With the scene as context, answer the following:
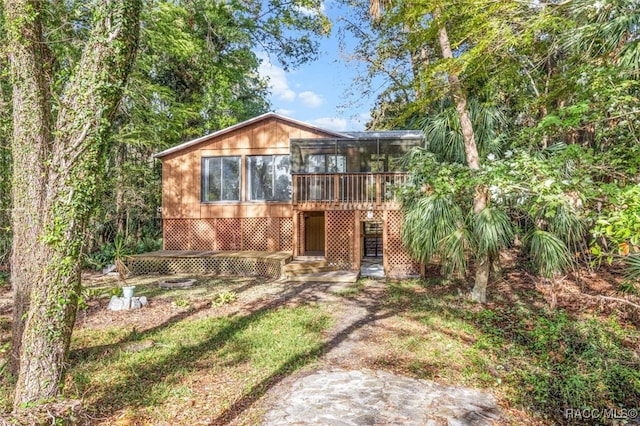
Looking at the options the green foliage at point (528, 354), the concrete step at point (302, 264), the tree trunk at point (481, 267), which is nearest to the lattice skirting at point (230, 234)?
the concrete step at point (302, 264)

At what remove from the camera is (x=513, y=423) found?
3293mm

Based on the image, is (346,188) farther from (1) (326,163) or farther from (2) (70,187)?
(2) (70,187)

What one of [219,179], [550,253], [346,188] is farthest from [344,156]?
[550,253]

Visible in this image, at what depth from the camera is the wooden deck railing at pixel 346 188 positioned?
9.93 meters

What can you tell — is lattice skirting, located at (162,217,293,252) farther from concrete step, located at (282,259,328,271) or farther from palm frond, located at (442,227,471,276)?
palm frond, located at (442,227,471,276)

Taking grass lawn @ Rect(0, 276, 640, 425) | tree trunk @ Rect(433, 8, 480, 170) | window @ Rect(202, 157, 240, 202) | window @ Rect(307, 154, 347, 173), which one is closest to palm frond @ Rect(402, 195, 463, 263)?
tree trunk @ Rect(433, 8, 480, 170)

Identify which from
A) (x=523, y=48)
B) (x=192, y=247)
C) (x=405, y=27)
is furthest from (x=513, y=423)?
(x=192, y=247)

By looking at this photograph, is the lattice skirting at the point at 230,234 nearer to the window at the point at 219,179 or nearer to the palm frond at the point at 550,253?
the window at the point at 219,179

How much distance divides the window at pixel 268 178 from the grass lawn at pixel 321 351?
14.1 feet

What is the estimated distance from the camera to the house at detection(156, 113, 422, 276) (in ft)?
34.9

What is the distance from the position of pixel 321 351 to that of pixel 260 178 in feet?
24.3

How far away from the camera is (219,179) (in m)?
11.5

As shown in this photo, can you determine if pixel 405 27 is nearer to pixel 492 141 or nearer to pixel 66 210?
pixel 492 141

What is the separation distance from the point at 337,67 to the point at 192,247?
1002 centimetres
